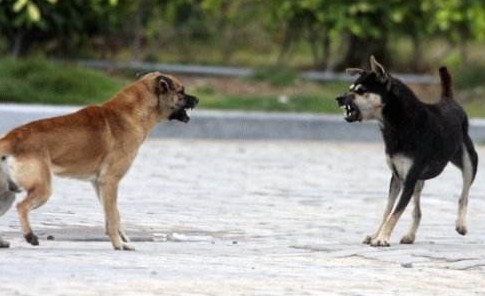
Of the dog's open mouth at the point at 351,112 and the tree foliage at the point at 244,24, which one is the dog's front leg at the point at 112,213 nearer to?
the dog's open mouth at the point at 351,112

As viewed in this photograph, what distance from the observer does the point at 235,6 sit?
21.5 metres

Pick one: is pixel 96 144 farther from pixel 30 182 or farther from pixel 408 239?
pixel 408 239

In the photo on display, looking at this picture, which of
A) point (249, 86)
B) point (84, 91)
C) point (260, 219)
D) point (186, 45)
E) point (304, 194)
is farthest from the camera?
point (186, 45)

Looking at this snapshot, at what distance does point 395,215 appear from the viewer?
33.9ft

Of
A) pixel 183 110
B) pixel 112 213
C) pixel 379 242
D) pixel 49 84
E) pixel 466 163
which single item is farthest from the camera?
pixel 49 84

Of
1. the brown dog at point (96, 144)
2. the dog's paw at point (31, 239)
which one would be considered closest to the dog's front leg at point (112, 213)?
the brown dog at point (96, 144)

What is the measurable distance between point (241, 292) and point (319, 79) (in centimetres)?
1347

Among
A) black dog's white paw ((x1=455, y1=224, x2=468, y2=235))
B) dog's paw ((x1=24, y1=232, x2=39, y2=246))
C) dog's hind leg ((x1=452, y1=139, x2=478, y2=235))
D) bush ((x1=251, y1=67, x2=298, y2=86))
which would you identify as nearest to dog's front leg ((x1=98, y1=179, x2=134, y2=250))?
dog's paw ((x1=24, y1=232, x2=39, y2=246))

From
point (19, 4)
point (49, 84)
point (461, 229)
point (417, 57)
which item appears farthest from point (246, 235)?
point (417, 57)

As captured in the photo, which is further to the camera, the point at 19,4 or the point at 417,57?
the point at 417,57

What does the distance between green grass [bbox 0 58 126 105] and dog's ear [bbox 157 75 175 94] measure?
8003 millimetres

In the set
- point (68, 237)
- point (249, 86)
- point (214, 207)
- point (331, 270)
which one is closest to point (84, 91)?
point (249, 86)

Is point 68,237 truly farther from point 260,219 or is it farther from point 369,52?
point 369,52

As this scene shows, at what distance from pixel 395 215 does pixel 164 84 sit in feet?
5.76
